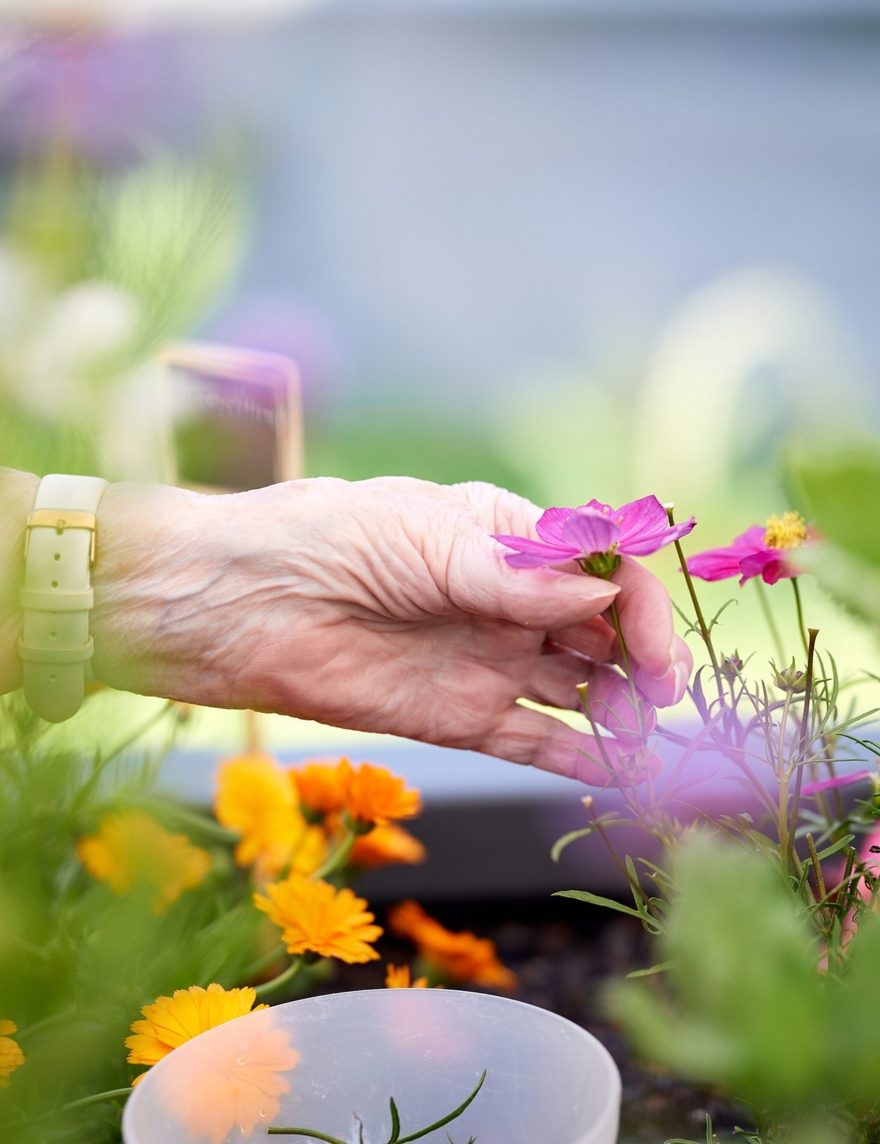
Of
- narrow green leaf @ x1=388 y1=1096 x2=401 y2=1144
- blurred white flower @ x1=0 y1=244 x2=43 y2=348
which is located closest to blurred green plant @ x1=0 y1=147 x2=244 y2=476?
blurred white flower @ x1=0 y1=244 x2=43 y2=348

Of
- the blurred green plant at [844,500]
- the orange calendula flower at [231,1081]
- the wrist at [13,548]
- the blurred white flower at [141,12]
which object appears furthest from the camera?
the blurred white flower at [141,12]

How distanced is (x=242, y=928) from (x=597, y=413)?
2.68 metres

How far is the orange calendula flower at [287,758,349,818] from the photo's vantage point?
0.76m

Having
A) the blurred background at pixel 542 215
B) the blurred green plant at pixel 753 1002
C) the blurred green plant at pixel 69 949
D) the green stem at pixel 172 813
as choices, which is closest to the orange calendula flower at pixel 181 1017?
the blurred green plant at pixel 69 949

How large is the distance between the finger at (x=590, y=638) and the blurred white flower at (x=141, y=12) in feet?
1.87

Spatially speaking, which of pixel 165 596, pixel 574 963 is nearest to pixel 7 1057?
pixel 165 596

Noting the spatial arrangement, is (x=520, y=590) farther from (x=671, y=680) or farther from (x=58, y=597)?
(x=58, y=597)

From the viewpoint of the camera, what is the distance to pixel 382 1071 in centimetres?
45

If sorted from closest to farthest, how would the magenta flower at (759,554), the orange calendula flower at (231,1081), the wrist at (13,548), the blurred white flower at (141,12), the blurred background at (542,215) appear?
the orange calendula flower at (231,1081)
the magenta flower at (759,554)
the wrist at (13,548)
the blurred white flower at (141,12)
the blurred background at (542,215)

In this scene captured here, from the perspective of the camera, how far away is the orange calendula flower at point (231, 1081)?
15.9 inches

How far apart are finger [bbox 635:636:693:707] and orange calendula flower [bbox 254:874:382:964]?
178 mm

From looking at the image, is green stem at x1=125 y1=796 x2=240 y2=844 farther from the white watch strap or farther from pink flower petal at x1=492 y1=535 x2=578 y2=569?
pink flower petal at x1=492 y1=535 x2=578 y2=569

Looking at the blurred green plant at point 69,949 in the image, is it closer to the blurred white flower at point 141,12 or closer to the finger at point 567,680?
the finger at point 567,680

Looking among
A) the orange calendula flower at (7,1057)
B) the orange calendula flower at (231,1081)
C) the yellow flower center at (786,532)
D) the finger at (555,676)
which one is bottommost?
the orange calendula flower at (7,1057)
